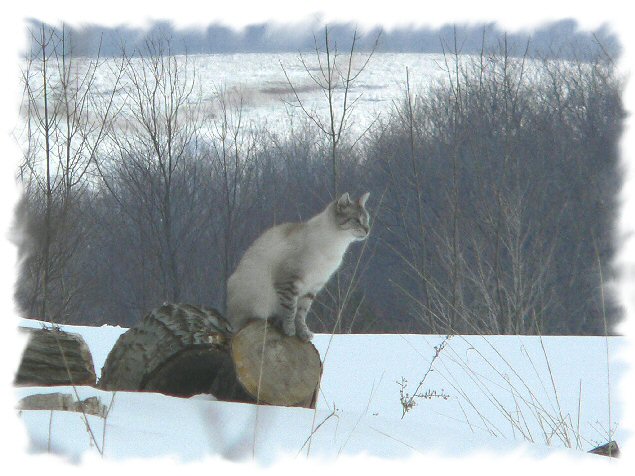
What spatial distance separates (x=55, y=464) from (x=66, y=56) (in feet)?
28.0

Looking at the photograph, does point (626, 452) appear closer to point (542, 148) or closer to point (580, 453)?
point (580, 453)

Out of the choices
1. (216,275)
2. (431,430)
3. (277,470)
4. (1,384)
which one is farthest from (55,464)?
(216,275)

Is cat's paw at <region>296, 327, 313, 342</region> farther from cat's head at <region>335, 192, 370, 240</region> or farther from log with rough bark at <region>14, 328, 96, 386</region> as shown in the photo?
log with rough bark at <region>14, 328, 96, 386</region>

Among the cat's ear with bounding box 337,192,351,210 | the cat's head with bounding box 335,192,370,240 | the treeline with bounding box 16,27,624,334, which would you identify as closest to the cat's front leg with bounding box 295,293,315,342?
the cat's head with bounding box 335,192,370,240

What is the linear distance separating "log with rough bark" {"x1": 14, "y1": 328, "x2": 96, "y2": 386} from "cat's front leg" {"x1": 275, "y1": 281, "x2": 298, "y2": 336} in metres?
1.33

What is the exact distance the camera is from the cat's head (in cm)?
544

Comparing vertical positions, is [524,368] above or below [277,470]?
below

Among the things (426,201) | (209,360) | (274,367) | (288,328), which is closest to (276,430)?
(274,367)

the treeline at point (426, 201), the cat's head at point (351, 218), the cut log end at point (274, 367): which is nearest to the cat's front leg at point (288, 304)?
the cut log end at point (274, 367)

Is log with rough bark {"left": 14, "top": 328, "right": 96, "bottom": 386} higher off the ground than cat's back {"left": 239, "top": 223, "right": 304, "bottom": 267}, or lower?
lower

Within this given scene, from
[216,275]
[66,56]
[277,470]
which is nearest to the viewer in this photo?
[277,470]

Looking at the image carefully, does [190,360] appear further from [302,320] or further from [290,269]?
[290,269]

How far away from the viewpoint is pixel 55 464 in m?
2.55

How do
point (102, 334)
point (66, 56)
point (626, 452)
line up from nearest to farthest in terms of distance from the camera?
1. point (626, 452)
2. point (102, 334)
3. point (66, 56)
